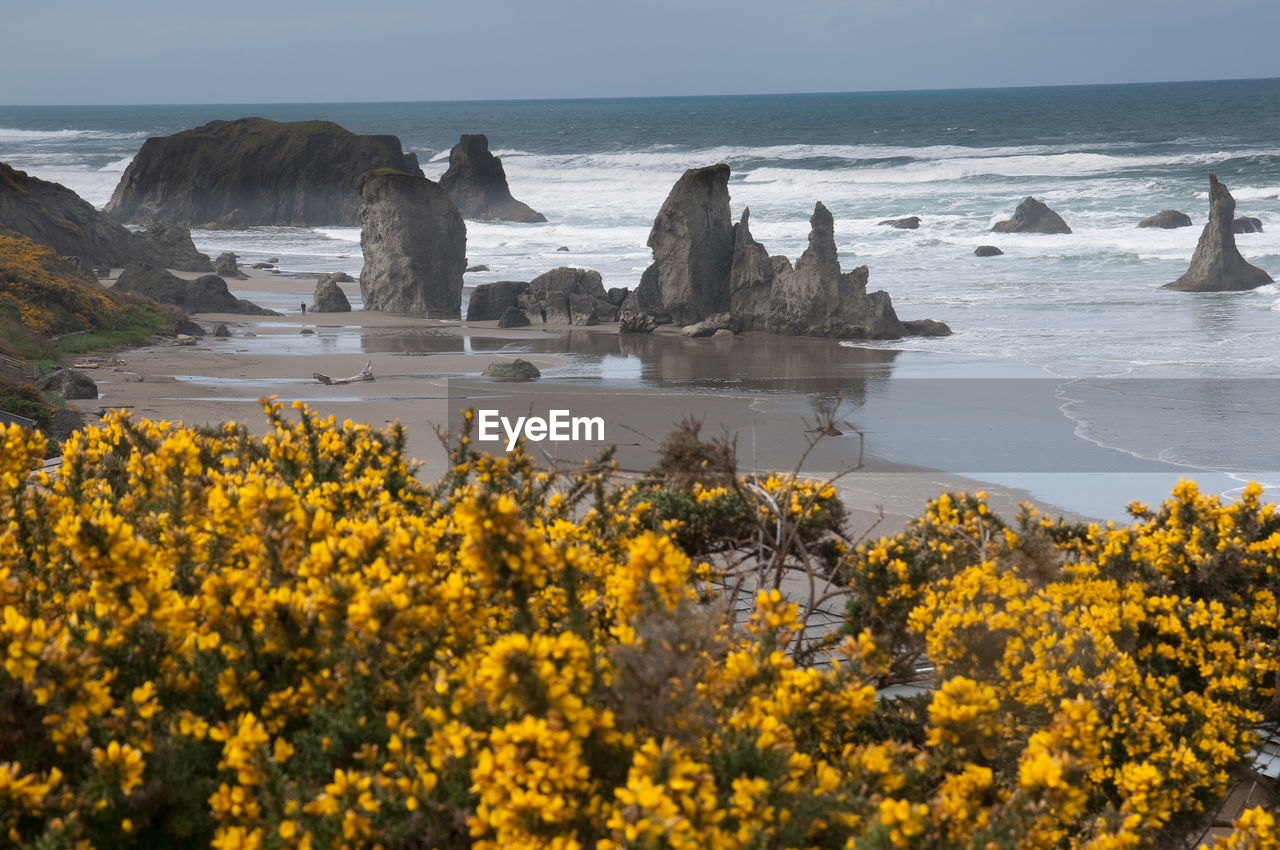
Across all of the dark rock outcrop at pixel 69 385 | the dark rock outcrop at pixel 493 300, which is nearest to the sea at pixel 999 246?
the dark rock outcrop at pixel 493 300

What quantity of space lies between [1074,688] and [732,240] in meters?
21.6

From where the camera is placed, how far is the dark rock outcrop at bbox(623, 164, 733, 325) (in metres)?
23.2

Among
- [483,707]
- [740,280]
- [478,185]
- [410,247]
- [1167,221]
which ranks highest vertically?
[478,185]

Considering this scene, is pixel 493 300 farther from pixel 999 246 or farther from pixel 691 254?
pixel 999 246

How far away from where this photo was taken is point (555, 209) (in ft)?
178

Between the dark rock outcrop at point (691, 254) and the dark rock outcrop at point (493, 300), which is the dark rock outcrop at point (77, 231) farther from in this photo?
the dark rock outcrop at point (691, 254)

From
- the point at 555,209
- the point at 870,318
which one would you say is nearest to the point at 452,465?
the point at 870,318

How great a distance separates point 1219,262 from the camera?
23.7 meters

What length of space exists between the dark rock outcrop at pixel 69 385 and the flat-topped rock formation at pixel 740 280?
11.4 meters

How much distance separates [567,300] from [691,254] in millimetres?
2769

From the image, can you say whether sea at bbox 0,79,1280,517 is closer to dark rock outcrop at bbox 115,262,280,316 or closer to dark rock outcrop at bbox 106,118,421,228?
dark rock outcrop at bbox 106,118,421,228

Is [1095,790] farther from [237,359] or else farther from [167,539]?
[237,359]

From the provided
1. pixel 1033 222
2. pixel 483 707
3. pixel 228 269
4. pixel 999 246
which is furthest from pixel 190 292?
pixel 1033 222

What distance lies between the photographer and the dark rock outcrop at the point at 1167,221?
35906 mm
